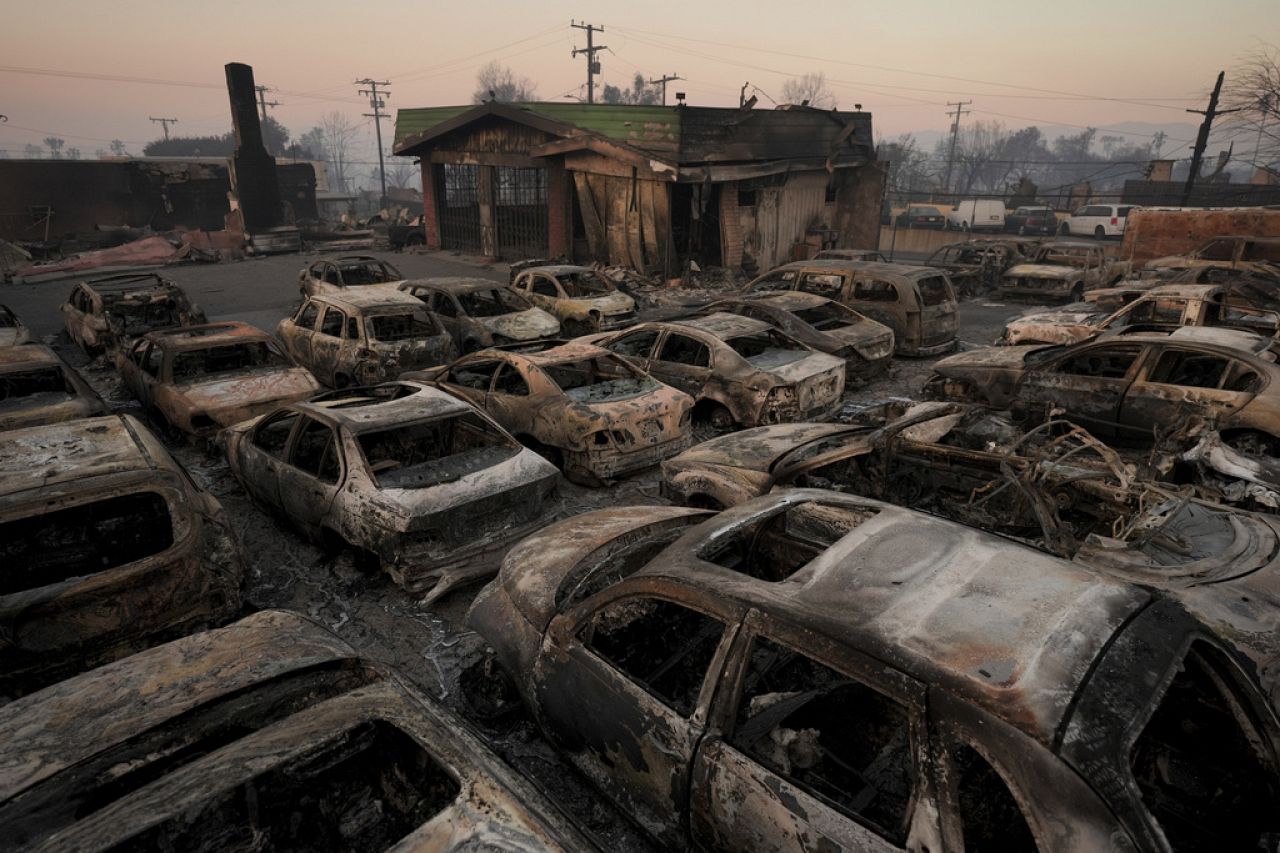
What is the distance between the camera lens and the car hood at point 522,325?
1125 cm

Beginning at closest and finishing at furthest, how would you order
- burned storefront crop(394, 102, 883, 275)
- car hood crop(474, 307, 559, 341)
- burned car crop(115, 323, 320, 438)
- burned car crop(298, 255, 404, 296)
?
burned car crop(115, 323, 320, 438) < car hood crop(474, 307, 559, 341) < burned car crop(298, 255, 404, 296) < burned storefront crop(394, 102, 883, 275)

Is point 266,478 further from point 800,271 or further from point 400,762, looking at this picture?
point 800,271

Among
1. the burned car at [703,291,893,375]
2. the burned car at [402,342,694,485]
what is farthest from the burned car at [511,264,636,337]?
the burned car at [402,342,694,485]

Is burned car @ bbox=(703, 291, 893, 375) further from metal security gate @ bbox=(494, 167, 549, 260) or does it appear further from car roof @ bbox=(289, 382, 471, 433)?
metal security gate @ bbox=(494, 167, 549, 260)

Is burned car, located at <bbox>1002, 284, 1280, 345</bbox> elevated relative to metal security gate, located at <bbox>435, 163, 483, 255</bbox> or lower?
lower

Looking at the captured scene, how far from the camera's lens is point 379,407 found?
19.2 feet

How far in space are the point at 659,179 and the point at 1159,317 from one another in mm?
12235

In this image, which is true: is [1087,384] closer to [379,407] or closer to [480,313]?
[379,407]

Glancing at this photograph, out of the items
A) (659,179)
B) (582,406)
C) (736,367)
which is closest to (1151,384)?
(736,367)

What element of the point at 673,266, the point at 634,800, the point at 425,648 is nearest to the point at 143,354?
the point at 425,648

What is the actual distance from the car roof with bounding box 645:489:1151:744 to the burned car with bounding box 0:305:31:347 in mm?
10962

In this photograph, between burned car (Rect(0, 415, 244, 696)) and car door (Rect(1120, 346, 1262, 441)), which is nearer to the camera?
burned car (Rect(0, 415, 244, 696))

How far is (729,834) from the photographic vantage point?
268 centimetres

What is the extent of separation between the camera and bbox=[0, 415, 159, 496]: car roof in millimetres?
4254
